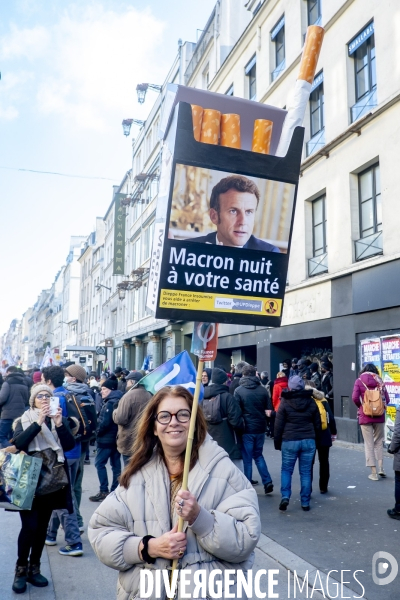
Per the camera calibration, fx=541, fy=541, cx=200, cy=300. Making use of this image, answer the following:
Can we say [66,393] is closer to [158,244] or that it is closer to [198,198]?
[158,244]

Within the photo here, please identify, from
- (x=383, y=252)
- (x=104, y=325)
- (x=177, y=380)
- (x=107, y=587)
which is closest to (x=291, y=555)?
(x=107, y=587)

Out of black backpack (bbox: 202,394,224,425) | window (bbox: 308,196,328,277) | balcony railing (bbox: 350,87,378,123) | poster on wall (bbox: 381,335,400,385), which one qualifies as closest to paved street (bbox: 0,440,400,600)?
black backpack (bbox: 202,394,224,425)

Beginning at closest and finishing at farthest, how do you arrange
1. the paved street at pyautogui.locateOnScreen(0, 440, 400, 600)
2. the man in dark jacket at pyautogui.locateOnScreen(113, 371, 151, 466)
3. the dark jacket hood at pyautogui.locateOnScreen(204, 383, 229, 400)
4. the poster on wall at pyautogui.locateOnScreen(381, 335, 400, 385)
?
the paved street at pyautogui.locateOnScreen(0, 440, 400, 600)
the man in dark jacket at pyautogui.locateOnScreen(113, 371, 151, 466)
the dark jacket hood at pyautogui.locateOnScreen(204, 383, 229, 400)
the poster on wall at pyautogui.locateOnScreen(381, 335, 400, 385)

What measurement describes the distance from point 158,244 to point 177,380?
2.93 m

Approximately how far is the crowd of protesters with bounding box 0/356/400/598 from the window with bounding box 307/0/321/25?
10.8 m

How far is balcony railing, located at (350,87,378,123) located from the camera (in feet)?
43.4

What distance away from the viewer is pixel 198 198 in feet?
12.3

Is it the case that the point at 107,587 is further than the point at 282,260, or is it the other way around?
the point at 107,587

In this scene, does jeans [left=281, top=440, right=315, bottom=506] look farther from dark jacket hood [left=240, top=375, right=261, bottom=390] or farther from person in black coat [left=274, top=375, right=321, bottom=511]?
dark jacket hood [left=240, top=375, right=261, bottom=390]

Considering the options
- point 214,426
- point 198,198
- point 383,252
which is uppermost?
point 383,252

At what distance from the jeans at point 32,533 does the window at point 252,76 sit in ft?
61.3

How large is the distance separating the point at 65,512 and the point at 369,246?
399 inches

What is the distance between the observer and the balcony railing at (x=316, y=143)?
1566 centimetres

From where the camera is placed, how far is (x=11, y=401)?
10.6 meters
